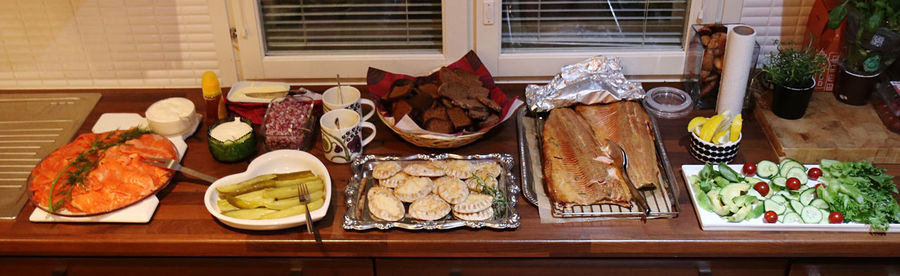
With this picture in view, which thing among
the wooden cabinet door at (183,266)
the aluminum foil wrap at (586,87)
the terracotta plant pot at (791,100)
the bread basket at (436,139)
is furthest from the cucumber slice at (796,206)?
the wooden cabinet door at (183,266)

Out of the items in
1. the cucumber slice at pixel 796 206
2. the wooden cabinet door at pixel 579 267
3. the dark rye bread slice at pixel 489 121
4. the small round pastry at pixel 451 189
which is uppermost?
the dark rye bread slice at pixel 489 121

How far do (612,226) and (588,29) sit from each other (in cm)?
71

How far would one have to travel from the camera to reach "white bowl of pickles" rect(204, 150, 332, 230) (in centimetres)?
156

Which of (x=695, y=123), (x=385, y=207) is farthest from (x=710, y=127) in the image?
(x=385, y=207)

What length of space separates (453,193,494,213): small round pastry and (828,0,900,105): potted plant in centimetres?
95

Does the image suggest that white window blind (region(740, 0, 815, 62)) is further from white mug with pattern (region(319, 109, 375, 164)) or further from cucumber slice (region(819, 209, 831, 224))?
white mug with pattern (region(319, 109, 375, 164))

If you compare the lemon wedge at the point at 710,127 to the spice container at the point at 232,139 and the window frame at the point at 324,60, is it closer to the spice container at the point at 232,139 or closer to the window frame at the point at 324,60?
the window frame at the point at 324,60

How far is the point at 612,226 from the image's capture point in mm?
1569

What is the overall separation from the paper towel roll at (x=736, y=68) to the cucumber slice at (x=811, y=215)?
39 centimetres

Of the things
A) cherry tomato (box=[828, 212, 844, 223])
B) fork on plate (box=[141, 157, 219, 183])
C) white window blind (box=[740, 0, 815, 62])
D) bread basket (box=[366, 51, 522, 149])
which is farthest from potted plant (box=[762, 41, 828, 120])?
fork on plate (box=[141, 157, 219, 183])

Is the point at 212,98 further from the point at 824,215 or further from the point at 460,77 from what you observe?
the point at 824,215

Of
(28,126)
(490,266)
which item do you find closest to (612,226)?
(490,266)

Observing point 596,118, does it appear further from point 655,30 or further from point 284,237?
point 284,237

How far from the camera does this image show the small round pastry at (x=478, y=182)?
1.66m
